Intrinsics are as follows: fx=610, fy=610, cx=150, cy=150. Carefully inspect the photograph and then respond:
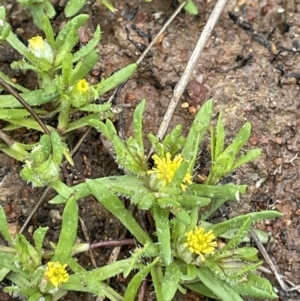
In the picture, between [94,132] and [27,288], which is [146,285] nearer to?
[27,288]

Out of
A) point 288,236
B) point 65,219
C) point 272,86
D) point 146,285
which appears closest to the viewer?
point 65,219

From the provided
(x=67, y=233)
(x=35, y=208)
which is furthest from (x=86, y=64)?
(x=67, y=233)

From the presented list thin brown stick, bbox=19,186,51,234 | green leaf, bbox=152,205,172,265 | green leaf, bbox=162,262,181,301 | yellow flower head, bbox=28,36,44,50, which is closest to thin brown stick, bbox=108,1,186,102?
yellow flower head, bbox=28,36,44,50

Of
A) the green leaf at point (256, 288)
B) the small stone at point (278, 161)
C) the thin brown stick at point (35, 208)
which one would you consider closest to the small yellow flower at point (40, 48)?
the thin brown stick at point (35, 208)

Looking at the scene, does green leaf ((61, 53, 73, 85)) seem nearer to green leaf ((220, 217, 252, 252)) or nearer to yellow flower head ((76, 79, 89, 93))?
yellow flower head ((76, 79, 89, 93))

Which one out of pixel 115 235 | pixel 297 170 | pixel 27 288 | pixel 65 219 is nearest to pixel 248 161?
pixel 297 170

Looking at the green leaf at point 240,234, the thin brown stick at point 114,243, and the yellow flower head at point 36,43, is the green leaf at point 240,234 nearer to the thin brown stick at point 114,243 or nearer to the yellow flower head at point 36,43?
the thin brown stick at point 114,243
